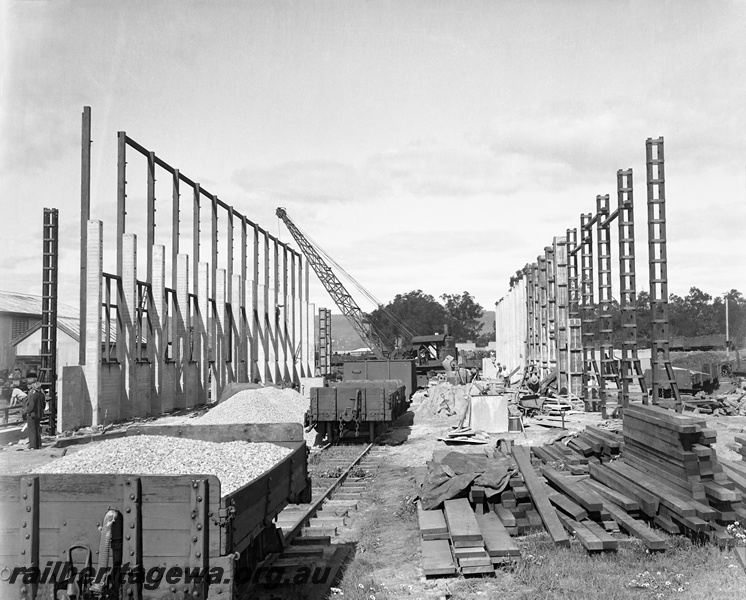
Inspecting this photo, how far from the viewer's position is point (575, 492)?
934 centimetres

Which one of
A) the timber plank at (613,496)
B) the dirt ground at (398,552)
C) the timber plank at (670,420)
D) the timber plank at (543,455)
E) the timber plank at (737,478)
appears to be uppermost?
the timber plank at (670,420)

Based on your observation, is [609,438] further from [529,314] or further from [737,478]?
[529,314]

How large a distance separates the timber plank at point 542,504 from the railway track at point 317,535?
245 centimetres

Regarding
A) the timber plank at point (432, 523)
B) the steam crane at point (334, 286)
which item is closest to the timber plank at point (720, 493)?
the timber plank at point (432, 523)

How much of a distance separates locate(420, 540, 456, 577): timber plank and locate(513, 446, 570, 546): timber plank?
1274 millimetres

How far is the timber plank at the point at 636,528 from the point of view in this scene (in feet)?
26.2

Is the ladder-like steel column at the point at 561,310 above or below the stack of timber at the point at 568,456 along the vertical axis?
above

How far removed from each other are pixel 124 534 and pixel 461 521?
4949 millimetres

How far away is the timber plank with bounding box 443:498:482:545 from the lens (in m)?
8.09

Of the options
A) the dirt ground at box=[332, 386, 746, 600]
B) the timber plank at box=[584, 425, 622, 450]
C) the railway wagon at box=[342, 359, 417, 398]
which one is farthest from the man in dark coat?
the timber plank at box=[584, 425, 622, 450]

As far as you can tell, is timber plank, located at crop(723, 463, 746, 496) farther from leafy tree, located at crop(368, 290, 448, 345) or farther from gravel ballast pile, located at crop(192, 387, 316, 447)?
leafy tree, located at crop(368, 290, 448, 345)

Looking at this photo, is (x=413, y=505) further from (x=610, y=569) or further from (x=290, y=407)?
(x=290, y=407)

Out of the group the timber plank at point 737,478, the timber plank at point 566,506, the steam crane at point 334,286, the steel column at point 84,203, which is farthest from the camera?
the steam crane at point 334,286

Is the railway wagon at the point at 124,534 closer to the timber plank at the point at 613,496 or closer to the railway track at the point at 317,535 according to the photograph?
the railway track at the point at 317,535
